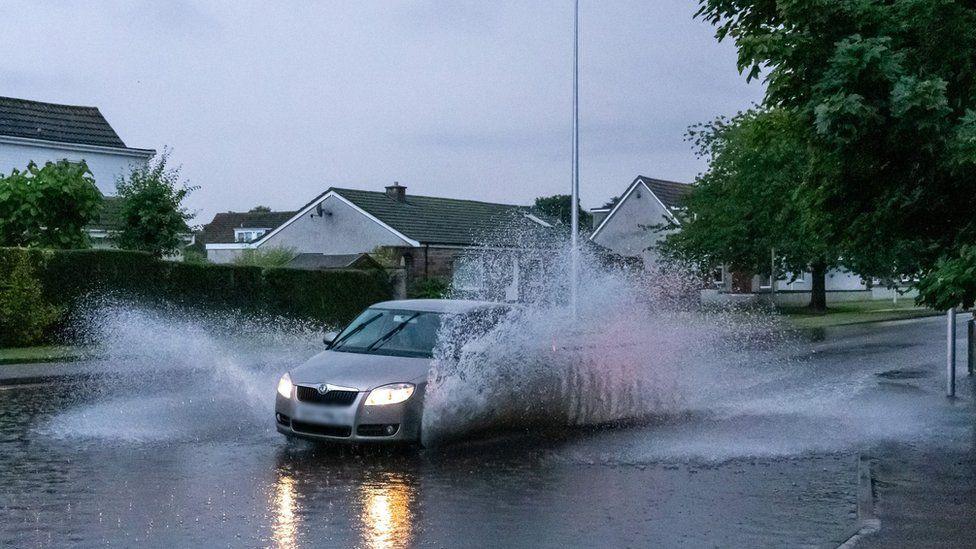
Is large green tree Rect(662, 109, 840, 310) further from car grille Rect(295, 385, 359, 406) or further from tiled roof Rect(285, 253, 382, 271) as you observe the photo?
car grille Rect(295, 385, 359, 406)

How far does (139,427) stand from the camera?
42.6 feet

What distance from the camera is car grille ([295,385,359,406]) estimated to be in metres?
10.9

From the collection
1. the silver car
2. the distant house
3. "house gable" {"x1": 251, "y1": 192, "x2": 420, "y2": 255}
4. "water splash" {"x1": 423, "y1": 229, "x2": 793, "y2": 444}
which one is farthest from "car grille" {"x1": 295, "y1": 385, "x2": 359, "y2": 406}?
the distant house

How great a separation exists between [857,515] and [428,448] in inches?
175

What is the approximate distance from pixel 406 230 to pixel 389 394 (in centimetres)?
3944

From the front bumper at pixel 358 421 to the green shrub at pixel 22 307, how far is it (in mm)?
14945

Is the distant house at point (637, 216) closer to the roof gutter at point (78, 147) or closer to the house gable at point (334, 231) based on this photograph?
the house gable at point (334, 231)

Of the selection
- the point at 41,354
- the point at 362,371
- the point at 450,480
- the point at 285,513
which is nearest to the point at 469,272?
the point at 41,354

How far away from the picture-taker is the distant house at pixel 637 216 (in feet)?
222

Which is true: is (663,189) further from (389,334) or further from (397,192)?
(389,334)

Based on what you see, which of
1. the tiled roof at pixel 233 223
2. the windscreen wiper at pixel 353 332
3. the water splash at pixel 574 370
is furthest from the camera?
the tiled roof at pixel 233 223

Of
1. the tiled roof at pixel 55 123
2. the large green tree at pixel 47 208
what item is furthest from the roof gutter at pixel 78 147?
the large green tree at pixel 47 208

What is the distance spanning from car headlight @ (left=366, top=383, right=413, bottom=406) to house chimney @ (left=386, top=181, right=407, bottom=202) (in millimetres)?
43500

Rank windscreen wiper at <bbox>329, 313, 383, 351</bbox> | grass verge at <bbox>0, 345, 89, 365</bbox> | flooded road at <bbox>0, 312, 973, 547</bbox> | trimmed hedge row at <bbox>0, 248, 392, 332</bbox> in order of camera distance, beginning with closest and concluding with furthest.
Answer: flooded road at <bbox>0, 312, 973, 547</bbox>, windscreen wiper at <bbox>329, 313, 383, 351</bbox>, grass verge at <bbox>0, 345, 89, 365</bbox>, trimmed hedge row at <bbox>0, 248, 392, 332</bbox>
